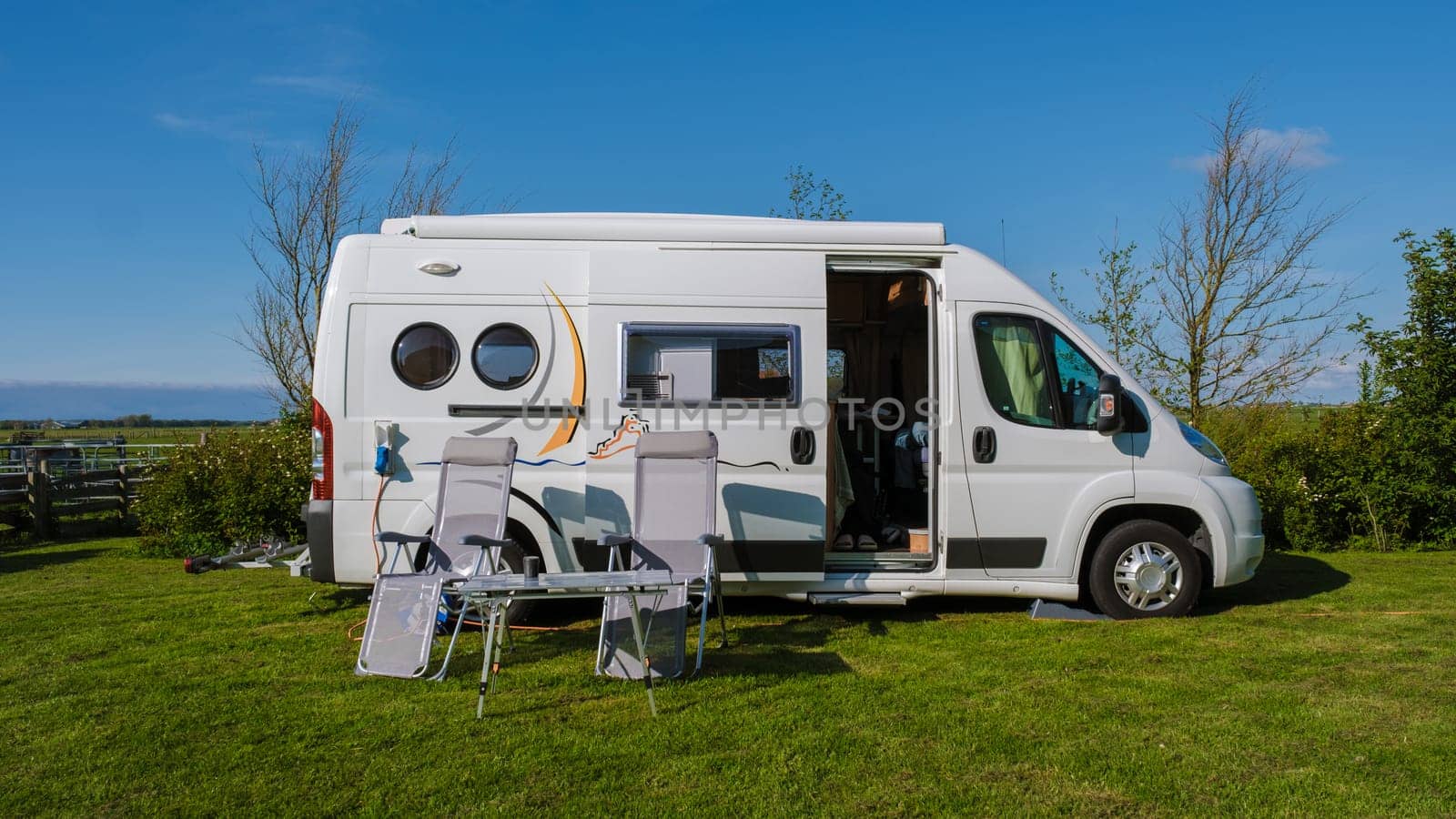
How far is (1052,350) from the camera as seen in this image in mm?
6656

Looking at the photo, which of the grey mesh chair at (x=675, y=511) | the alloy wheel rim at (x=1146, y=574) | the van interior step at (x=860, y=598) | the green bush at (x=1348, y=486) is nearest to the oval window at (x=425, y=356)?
the grey mesh chair at (x=675, y=511)

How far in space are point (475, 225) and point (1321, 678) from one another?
551 cm

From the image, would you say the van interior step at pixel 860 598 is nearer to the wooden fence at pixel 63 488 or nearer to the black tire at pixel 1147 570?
the black tire at pixel 1147 570

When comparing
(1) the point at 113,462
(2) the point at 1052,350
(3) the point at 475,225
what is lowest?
(1) the point at 113,462

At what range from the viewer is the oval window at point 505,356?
21.0ft

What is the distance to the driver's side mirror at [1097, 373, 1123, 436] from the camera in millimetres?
6422

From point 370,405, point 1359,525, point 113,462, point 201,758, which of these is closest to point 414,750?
point 201,758

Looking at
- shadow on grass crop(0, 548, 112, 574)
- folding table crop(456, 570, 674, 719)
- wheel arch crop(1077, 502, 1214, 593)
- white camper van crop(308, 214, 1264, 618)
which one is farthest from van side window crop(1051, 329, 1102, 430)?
shadow on grass crop(0, 548, 112, 574)

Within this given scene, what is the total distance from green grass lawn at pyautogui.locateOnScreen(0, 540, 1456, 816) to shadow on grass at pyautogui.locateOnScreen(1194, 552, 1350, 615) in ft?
1.04

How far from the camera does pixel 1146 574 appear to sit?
6609 mm

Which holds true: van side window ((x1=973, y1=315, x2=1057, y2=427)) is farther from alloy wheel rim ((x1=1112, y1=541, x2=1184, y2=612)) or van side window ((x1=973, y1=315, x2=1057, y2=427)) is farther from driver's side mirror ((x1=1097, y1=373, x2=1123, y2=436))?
alloy wheel rim ((x1=1112, y1=541, x2=1184, y2=612))

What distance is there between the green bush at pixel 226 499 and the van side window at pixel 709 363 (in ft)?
18.2

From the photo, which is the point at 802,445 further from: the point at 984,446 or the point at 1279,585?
the point at 1279,585

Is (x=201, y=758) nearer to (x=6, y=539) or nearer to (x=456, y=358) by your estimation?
(x=456, y=358)
